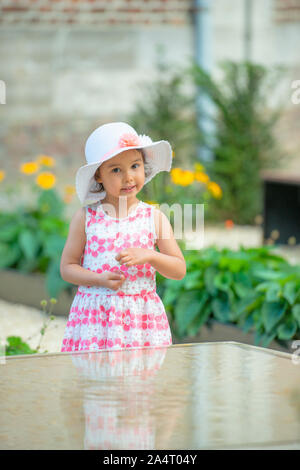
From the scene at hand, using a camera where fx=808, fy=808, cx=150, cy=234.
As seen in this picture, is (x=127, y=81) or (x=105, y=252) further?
(x=127, y=81)

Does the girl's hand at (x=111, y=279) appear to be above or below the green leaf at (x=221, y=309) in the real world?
above

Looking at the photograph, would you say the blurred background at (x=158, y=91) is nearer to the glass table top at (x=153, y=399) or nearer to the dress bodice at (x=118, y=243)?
the dress bodice at (x=118, y=243)

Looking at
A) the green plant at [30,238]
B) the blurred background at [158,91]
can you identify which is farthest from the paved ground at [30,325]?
the blurred background at [158,91]

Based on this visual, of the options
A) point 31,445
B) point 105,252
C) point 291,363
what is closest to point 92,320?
point 105,252

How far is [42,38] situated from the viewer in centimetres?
930

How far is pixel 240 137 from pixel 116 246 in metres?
7.22

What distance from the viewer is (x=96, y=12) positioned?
31.1 feet

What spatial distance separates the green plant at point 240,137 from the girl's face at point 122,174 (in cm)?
707

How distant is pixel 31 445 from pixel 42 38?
335 inches

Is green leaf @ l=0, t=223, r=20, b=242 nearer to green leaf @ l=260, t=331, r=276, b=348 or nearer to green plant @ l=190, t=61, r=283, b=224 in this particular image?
green leaf @ l=260, t=331, r=276, b=348

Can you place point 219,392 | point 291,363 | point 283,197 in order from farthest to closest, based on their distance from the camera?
point 283,197 < point 291,363 < point 219,392

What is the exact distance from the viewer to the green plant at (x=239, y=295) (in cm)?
346

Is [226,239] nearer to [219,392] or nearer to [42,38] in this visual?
[42,38]

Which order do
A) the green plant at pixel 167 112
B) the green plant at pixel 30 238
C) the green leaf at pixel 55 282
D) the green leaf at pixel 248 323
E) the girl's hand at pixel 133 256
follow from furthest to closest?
the green plant at pixel 167 112 < the green plant at pixel 30 238 < the green leaf at pixel 55 282 < the green leaf at pixel 248 323 < the girl's hand at pixel 133 256
